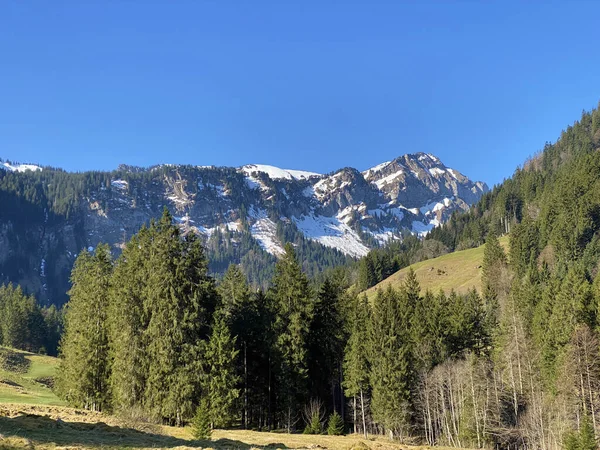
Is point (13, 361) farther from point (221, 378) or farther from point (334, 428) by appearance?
point (334, 428)

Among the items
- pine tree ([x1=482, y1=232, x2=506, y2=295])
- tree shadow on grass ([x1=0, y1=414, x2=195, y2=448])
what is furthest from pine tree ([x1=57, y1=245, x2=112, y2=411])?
pine tree ([x1=482, y1=232, x2=506, y2=295])

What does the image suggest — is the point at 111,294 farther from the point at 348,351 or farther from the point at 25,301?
the point at 25,301

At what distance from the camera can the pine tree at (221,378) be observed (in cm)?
4188

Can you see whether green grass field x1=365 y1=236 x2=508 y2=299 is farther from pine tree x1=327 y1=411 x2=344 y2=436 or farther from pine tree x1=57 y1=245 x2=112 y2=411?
pine tree x1=57 y1=245 x2=112 y2=411

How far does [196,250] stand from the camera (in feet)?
153

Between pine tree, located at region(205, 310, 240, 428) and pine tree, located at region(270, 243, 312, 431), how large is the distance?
20.3ft

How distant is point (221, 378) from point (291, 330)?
894 centimetres

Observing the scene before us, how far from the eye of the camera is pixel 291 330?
161ft

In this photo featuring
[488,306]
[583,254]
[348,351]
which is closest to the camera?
[348,351]

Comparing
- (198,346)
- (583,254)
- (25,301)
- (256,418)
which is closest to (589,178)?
(583,254)

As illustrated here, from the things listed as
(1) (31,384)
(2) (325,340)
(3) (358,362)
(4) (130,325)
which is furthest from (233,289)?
(1) (31,384)

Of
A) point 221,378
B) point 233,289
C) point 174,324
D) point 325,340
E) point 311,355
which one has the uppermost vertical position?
point 233,289

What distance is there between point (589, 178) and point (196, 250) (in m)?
106

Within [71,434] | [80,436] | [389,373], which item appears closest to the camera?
[80,436]
